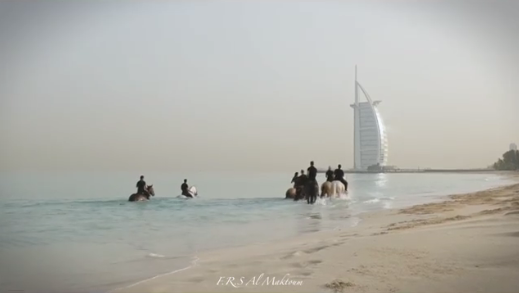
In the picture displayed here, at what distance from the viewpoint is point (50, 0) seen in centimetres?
520

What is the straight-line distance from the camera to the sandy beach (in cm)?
279

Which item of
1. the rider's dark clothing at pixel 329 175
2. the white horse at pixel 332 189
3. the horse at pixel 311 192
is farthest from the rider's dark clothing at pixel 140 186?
the rider's dark clothing at pixel 329 175

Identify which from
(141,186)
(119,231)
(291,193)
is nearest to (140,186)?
(141,186)

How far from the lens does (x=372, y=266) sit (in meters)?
3.06

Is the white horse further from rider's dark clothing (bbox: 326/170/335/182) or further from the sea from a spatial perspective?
the sea

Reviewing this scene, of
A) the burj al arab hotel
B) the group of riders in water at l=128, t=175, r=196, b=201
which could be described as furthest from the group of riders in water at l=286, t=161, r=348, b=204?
the group of riders in water at l=128, t=175, r=196, b=201

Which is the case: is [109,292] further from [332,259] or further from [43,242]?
[43,242]

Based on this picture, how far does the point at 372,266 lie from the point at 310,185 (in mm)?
6475

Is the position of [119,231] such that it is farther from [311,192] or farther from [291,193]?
[291,193]

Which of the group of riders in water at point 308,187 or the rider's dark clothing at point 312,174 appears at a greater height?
the rider's dark clothing at point 312,174

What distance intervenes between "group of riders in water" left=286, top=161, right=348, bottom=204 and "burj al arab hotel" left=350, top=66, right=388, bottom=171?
7.57 ft

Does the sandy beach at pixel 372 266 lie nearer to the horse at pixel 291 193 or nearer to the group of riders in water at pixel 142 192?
the group of riders in water at pixel 142 192

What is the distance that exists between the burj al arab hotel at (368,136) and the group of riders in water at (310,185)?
2.31 meters

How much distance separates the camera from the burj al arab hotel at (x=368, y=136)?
5.80 m
